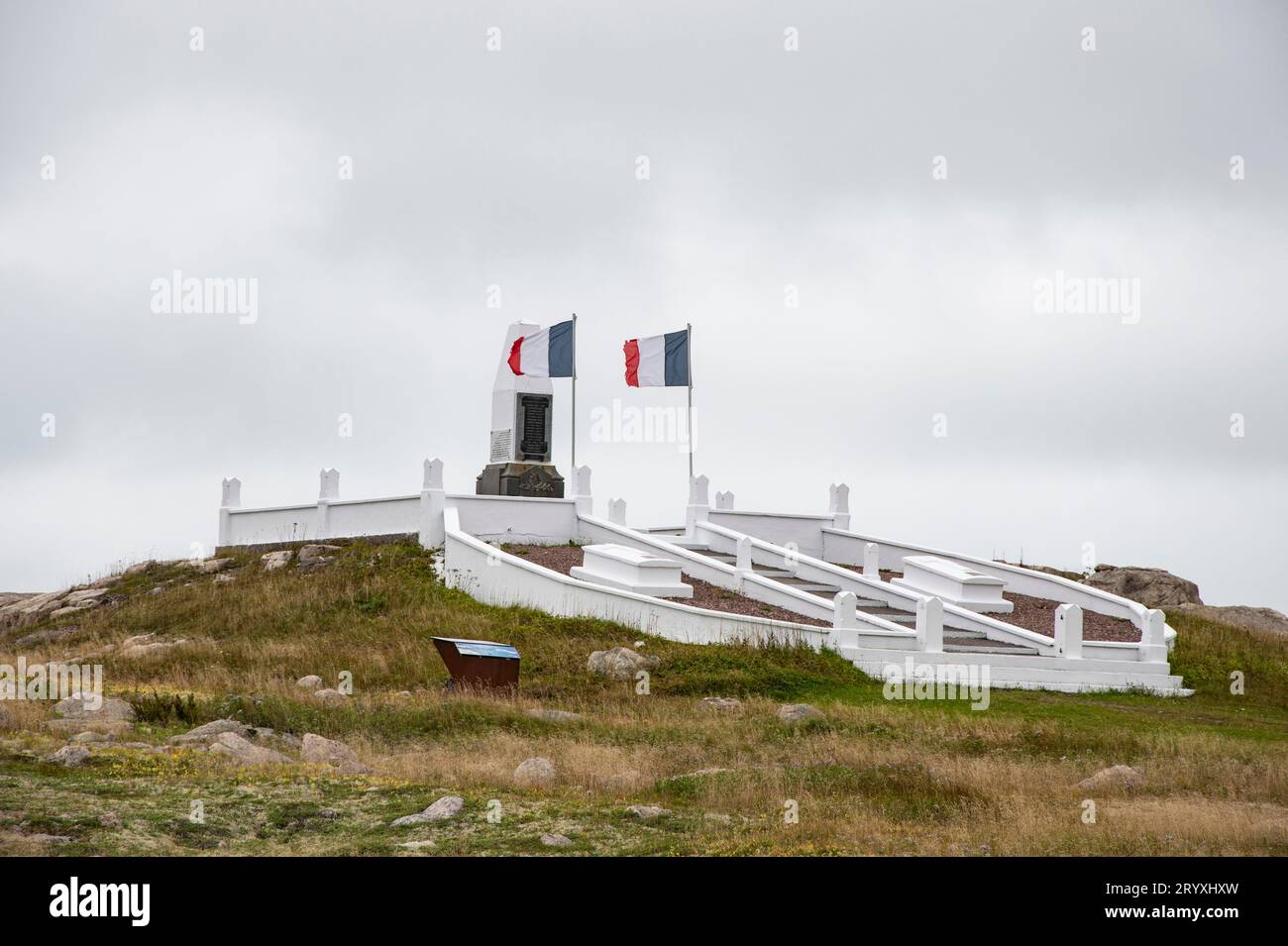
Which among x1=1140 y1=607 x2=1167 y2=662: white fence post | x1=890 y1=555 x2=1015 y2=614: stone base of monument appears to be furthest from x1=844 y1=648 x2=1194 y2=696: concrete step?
x1=890 y1=555 x2=1015 y2=614: stone base of monument

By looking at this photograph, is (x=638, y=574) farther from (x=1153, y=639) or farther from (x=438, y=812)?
(x=438, y=812)

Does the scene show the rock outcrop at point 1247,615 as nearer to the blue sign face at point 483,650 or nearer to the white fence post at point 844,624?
the white fence post at point 844,624

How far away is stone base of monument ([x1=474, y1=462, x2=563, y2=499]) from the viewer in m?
33.8

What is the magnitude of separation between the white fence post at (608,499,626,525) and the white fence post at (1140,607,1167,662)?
44.9 ft

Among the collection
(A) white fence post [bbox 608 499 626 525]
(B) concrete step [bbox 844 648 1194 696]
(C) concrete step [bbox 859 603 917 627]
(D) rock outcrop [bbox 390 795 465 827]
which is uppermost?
(A) white fence post [bbox 608 499 626 525]

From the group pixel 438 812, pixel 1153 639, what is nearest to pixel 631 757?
pixel 438 812

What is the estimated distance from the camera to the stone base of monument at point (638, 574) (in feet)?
84.1

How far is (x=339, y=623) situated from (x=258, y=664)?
12.2 feet

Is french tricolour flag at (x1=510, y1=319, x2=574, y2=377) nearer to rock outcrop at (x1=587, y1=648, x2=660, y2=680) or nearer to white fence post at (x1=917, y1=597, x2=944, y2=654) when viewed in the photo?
rock outcrop at (x1=587, y1=648, x2=660, y2=680)

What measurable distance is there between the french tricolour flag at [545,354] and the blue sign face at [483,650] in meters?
13.7

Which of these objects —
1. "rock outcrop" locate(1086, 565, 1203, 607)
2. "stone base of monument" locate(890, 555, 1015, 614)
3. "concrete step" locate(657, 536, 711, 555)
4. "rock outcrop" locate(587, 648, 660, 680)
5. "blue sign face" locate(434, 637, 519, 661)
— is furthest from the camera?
"rock outcrop" locate(1086, 565, 1203, 607)

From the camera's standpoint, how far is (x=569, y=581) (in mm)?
25688
